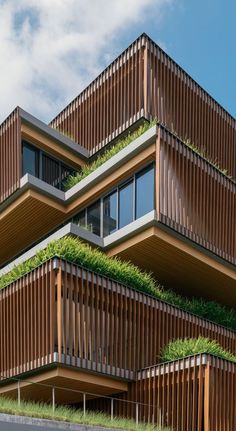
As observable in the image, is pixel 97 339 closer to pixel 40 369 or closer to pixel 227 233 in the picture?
pixel 40 369

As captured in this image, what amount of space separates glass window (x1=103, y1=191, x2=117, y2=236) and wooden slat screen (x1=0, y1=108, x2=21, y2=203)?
11.4ft

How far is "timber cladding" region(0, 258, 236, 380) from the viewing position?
16719mm

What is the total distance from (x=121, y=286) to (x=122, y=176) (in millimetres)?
5045

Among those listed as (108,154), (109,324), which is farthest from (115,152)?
(109,324)

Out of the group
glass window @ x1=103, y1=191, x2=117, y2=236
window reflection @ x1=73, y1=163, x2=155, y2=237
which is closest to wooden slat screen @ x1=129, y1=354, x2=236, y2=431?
window reflection @ x1=73, y1=163, x2=155, y2=237

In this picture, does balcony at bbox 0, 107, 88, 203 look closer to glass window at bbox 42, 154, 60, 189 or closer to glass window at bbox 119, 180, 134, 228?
glass window at bbox 42, 154, 60, 189

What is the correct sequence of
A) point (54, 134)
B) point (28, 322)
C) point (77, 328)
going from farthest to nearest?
point (54, 134) < point (28, 322) < point (77, 328)

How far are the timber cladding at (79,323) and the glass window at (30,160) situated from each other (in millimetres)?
7055

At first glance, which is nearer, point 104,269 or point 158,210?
point 104,269

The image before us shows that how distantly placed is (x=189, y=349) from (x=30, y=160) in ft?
36.0

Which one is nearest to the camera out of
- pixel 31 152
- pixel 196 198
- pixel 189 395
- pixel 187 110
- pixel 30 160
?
pixel 189 395

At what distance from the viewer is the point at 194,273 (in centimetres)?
2269

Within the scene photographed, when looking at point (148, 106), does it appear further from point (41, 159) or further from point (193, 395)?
point (193, 395)

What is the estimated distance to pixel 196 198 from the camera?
21.5 meters
